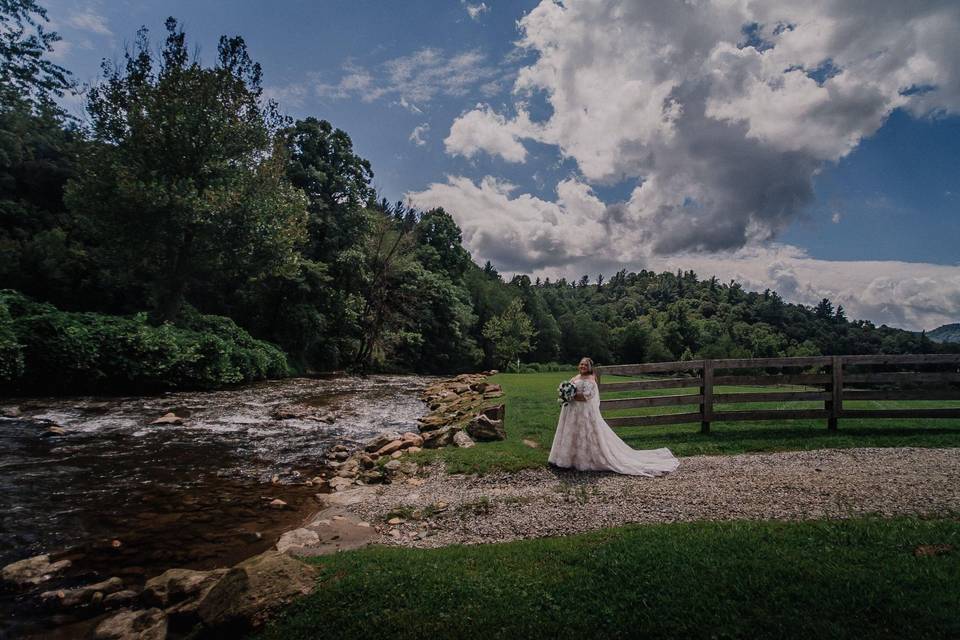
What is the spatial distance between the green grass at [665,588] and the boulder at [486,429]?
6.11 meters

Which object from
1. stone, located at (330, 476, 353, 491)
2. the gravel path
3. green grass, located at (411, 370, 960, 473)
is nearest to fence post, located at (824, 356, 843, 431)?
green grass, located at (411, 370, 960, 473)

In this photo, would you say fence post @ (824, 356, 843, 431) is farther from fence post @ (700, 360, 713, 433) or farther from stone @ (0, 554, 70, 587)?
stone @ (0, 554, 70, 587)

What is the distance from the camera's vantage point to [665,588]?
171 inches

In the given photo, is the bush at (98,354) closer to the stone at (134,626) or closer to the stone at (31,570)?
the stone at (31,570)

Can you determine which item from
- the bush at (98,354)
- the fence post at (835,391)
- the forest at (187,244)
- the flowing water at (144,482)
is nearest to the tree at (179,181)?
the forest at (187,244)

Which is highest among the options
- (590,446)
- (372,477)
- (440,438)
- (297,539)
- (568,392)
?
(568,392)

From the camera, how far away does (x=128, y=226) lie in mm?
24250

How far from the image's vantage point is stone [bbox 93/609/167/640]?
4.47m

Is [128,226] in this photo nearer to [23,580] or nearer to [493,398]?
[493,398]

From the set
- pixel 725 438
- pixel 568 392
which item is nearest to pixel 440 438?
pixel 568 392

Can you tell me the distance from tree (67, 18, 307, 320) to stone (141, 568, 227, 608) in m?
22.4

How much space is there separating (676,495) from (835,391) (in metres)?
7.38

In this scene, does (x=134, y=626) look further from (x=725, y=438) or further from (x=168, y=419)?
(x=168, y=419)

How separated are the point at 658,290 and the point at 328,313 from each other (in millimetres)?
149103
